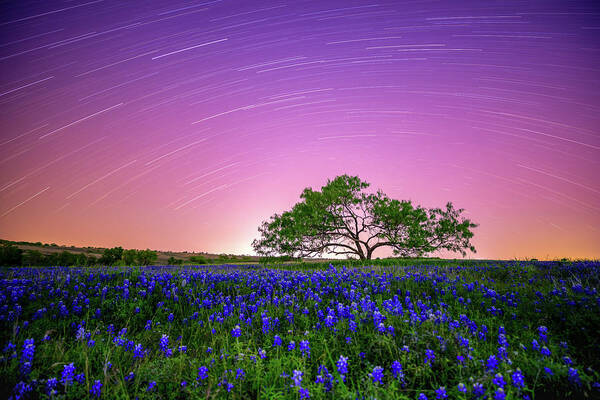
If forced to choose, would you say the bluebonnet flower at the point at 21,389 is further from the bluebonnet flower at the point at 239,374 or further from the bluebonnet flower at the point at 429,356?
the bluebonnet flower at the point at 429,356

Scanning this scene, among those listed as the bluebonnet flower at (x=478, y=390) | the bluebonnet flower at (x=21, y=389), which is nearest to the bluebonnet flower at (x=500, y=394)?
the bluebonnet flower at (x=478, y=390)

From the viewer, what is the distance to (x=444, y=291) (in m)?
5.82

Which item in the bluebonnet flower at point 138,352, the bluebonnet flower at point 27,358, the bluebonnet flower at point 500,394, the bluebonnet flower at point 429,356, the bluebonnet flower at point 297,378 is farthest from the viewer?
the bluebonnet flower at point 138,352

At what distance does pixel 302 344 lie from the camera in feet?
10.0

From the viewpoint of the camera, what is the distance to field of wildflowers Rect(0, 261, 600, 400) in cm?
266

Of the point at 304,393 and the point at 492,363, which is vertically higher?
the point at 492,363

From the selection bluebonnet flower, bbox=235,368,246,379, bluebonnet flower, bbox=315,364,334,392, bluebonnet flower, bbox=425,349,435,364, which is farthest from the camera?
bluebonnet flower, bbox=425,349,435,364

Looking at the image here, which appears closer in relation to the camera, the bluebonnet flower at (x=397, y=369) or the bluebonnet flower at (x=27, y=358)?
the bluebonnet flower at (x=397, y=369)

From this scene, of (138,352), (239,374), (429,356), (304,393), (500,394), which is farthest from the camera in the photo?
(138,352)

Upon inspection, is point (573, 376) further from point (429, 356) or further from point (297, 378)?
point (297, 378)

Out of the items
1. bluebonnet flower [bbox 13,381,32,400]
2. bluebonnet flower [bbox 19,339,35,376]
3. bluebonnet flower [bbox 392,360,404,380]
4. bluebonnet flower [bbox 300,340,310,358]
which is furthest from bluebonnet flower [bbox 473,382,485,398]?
bluebonnet flower [bbox 19,339,35,376]

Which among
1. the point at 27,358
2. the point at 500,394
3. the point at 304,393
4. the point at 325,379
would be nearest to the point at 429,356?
the point at 500,394

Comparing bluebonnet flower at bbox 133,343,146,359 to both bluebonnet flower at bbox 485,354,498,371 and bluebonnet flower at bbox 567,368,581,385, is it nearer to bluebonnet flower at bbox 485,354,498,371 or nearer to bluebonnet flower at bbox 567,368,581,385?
bluebonnet flower at bbox 485,354,498,371

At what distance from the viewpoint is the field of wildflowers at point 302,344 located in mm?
2656
